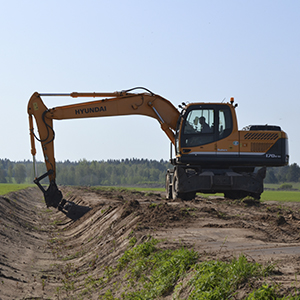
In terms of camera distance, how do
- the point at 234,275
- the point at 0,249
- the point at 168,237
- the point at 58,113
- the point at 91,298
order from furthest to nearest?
the point at 58,113, the point at 0,249, the point at 168,237, the point at 91,298, the point at 234,275

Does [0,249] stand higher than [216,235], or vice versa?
[216,235]

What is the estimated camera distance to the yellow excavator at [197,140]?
19391 millimetres

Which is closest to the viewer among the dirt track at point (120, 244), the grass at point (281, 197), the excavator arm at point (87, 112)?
the dirt track at point (120, 244)

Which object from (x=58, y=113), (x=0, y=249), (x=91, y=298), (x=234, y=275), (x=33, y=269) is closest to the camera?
(x=234, y=275)

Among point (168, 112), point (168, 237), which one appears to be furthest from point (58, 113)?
point (168, 237)

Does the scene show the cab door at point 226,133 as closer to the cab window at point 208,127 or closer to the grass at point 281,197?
the cab window at point 208,127

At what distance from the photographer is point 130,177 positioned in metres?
184

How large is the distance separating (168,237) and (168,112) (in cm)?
1086

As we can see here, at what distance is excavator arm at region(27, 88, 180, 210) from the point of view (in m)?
19.3

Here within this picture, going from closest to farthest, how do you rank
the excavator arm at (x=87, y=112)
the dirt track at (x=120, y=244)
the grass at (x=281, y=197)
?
the dirt track at (x=120, y=244) < the excavator arm at (x=87, y=112) < the grass at (x=281, y=197)

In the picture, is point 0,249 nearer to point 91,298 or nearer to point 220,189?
point 91,298

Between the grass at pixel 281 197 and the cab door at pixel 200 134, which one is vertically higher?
the cab door at pixel 200 134

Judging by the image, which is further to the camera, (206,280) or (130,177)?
(130,177)

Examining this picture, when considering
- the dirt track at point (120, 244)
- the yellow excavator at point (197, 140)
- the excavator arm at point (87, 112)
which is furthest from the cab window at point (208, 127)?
the dirt track at point (120, 244)
